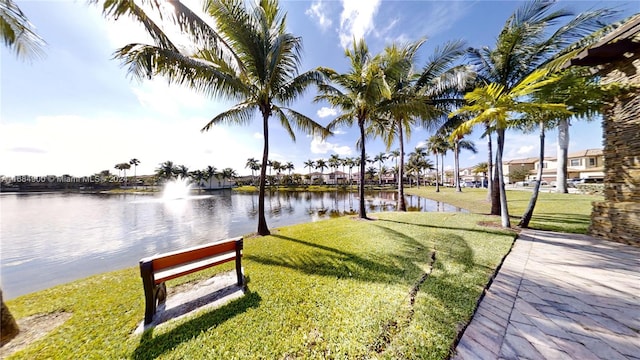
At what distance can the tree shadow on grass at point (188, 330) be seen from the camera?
95.5 inches

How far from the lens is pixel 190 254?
3.38m

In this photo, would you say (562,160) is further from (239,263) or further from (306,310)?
(239,263)

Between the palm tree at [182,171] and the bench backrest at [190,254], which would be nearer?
the bench backrest at [190,254]

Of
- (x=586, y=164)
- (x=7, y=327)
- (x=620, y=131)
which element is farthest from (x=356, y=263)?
(x=586, y=164)

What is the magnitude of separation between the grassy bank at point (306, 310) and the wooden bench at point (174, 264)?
0.35 meters

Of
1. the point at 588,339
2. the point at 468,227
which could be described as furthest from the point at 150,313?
the point at 468,227

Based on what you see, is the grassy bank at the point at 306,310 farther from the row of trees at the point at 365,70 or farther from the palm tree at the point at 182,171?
the palm tree at the point at 182,171

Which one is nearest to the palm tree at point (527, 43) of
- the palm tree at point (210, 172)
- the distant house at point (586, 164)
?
the distant house at point (586, 164)

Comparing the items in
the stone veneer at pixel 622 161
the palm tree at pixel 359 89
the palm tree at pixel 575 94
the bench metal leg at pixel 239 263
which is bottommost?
the bench metal leg at pixel 239 263

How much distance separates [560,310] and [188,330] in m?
5.39

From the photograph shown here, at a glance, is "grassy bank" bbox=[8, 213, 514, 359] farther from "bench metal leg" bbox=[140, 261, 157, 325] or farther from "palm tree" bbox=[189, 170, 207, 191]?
"palm tree" bbox=[189, 170, 207, 191]

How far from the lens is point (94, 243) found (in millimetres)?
9250

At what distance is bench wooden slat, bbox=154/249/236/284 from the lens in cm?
307

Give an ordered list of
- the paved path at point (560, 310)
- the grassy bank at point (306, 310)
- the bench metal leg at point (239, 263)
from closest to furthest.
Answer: the paved path at point (560, 310) → the grassy bank at point (306, 310) → the bench metal leg at point (239, 263)
